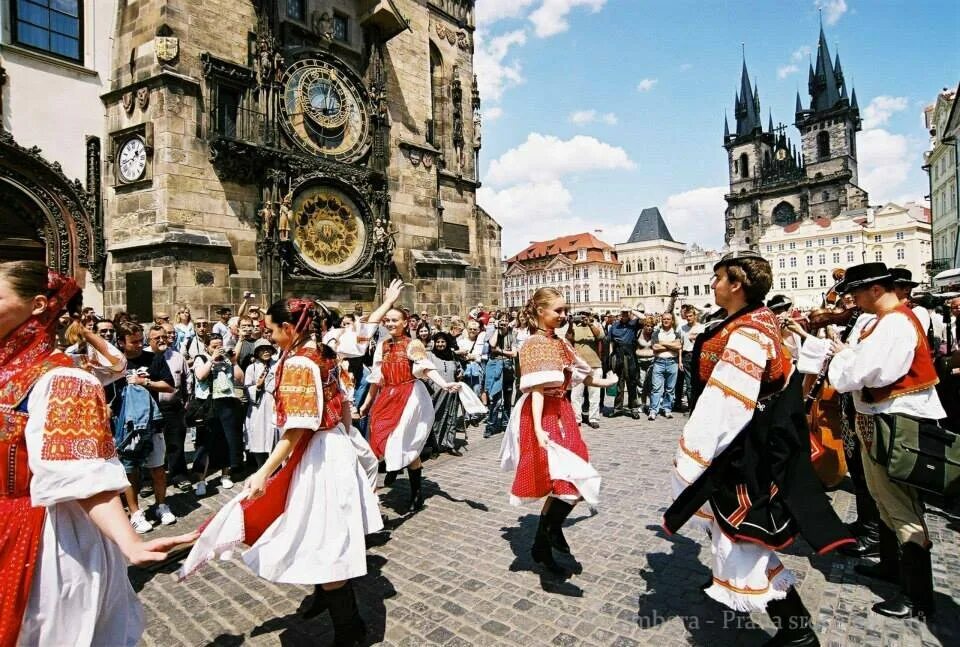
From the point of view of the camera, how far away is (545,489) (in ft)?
13.0

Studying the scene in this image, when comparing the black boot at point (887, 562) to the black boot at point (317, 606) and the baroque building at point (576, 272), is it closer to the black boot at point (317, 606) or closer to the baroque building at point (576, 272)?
the black boot at point (317, 606)

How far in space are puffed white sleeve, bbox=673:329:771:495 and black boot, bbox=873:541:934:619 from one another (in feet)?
5.55

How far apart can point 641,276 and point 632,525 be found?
9009cm

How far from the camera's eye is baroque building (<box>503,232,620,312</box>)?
82.8m

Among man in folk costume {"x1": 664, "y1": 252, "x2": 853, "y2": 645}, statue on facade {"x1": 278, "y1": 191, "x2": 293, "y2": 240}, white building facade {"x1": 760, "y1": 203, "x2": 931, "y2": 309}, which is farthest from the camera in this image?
white building facade {"x1": 760, "y1": 203, "x2": 931, "y2": 309}

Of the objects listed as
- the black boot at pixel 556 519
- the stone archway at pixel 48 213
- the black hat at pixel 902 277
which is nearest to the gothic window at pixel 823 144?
the stone archway at pixel 48 213

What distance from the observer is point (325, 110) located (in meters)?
15.5

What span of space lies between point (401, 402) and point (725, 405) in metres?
3.75

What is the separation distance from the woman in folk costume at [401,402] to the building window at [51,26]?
12323 millimetres

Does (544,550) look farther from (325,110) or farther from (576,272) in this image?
(576,272)

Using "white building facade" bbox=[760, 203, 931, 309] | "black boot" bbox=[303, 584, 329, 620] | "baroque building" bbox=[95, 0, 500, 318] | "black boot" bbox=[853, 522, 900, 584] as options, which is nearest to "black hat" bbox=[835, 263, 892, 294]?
"black boot" bbox=[853, 522, 900, 584]

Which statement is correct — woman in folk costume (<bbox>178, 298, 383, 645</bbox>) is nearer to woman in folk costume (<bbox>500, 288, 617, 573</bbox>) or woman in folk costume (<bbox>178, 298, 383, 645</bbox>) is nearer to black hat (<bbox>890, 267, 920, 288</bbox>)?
woman in folk costume (<bbox>500, 288, 617, 573</bbox>)

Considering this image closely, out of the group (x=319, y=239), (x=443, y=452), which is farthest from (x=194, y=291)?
(x=443, y=452)

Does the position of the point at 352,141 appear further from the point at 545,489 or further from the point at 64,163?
the point at 545,489
